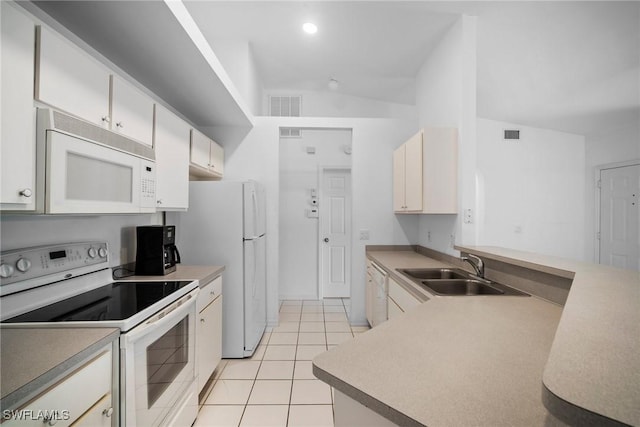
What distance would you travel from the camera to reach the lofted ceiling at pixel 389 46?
1693 mm

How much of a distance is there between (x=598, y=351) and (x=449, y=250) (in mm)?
2102

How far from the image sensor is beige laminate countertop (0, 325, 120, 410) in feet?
2.51

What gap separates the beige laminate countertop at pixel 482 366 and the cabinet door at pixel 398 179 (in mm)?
1763

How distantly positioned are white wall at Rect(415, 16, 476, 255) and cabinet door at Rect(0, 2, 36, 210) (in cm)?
262

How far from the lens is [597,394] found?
0.40m

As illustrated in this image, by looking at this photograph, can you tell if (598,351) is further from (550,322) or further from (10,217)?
(10,217)

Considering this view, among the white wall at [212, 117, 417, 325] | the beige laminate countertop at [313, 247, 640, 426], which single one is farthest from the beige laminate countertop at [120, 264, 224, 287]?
the beige laminate countertop at [313, 247, 640, 426]

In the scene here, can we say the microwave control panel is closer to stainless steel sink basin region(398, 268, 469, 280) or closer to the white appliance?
the white appliance

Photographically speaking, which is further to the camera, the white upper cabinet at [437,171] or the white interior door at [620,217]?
the white interior door at [620,217]

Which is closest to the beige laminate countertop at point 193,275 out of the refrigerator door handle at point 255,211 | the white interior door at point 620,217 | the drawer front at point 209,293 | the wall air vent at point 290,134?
the drawer front at point 209,293

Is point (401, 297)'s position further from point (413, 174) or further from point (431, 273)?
point (413, 174)

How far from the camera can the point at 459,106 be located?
2371 millimetres

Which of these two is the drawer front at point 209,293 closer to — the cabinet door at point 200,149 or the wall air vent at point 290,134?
the cabinet door at point 200,149

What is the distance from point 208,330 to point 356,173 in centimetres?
229
